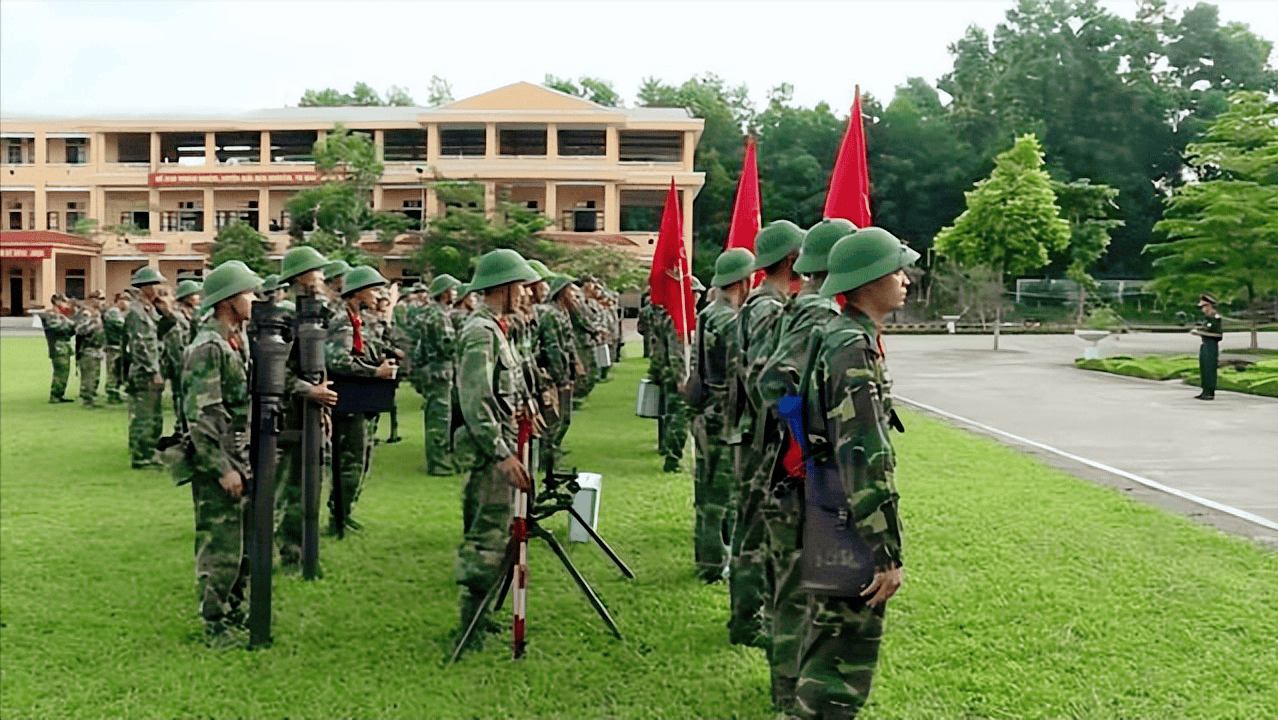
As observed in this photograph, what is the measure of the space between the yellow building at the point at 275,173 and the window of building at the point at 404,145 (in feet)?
0.22

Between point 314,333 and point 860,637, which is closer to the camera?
point 860,637

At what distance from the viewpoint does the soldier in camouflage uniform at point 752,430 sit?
212 inches

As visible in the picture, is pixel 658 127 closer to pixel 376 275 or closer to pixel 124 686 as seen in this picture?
pixel 376 275

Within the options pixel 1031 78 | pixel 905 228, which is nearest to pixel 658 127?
pixel 905 228

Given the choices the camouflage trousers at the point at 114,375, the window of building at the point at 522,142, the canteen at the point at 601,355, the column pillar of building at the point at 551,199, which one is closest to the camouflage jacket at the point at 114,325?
the camouflage trousers at the point at 114,375

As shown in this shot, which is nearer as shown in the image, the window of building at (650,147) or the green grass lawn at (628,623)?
the green grass lawn at (628,623)

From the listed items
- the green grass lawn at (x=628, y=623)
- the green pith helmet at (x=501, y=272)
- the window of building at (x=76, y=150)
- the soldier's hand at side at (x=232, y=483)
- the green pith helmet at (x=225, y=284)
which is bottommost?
the green grass lawn at (x=628, y=623)

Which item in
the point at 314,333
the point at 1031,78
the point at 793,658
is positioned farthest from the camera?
the point at 1031,78

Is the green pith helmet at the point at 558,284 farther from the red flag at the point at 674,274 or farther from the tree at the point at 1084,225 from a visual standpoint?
the tree at the point at 1084,225

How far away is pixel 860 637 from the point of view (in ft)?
12.8

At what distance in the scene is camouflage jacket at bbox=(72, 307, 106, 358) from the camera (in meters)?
18.1

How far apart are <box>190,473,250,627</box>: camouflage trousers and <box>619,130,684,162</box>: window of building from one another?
49.2 meters

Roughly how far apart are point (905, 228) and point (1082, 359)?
35.5m

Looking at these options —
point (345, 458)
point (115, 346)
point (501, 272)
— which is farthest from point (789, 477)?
point (115, 346)
